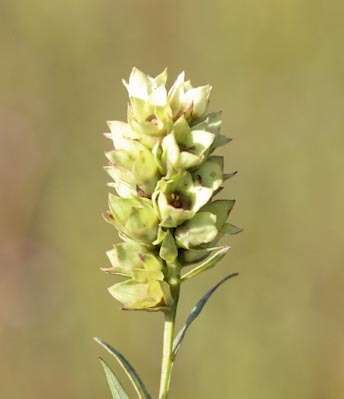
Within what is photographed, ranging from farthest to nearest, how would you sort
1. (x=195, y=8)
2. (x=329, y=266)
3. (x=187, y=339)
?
1. (x=195, y=8)
2. (x=329, y=266)
3. (x=187, y=339)

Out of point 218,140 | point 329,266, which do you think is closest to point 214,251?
point 218,140

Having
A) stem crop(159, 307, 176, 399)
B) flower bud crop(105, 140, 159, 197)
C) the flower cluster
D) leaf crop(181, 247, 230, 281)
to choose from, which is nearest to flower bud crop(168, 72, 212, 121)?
the flower cluster

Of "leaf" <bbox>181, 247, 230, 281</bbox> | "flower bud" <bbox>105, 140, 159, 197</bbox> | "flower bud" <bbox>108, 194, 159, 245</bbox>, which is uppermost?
"flower bud" <bbox>105, 140, 159, 197</bbox>

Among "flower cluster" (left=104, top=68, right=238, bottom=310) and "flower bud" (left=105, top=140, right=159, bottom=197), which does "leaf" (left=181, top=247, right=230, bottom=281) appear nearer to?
"flower cluster" (left=104, top=68, right=238, bottom=310)

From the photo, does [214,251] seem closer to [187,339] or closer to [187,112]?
[187,112]

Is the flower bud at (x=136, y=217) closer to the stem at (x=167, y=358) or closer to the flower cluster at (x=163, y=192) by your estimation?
the flower cluster at (x=163, y=192)

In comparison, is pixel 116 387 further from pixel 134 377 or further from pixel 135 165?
pixel 135 165
